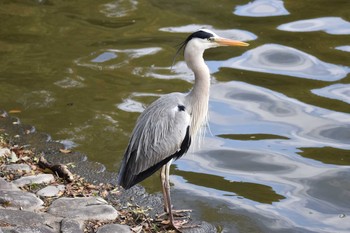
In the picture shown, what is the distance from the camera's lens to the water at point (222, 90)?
656cm

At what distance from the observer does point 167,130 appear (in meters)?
5.62

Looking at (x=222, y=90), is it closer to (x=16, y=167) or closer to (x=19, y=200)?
(x=16, y=167)

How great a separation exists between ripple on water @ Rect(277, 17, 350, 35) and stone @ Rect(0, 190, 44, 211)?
6080mm

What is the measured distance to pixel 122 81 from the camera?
906 centimetres

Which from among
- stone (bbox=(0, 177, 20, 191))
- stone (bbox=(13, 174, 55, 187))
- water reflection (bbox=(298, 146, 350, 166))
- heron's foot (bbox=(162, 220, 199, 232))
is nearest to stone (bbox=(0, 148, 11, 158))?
stone (bbox=(13, 174, 55, 187))

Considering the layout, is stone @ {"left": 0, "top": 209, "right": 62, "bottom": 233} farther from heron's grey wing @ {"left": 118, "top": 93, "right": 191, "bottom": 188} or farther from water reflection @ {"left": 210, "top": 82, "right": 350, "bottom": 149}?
water reflection @ {"left": 210, "top": 82, "right": 350, "bottom": 149}

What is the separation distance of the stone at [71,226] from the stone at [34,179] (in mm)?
841

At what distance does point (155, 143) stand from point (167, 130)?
134 millimetres

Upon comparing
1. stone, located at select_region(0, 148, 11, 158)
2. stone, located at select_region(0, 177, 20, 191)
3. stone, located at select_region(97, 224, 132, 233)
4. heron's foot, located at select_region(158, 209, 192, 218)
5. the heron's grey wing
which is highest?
the heron's grey wing

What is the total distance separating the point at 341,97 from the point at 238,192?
2573mm

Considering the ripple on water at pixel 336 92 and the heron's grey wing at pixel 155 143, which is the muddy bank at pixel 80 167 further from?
the ripple on water at pixel 336 92

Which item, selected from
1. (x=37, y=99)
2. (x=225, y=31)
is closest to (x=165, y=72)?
(x=225, y=31)

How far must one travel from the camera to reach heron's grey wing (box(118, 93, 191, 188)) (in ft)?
18.4

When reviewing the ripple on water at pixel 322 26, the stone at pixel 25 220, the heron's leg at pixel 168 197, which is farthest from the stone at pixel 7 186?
the ripple on water at pixel 322 26
